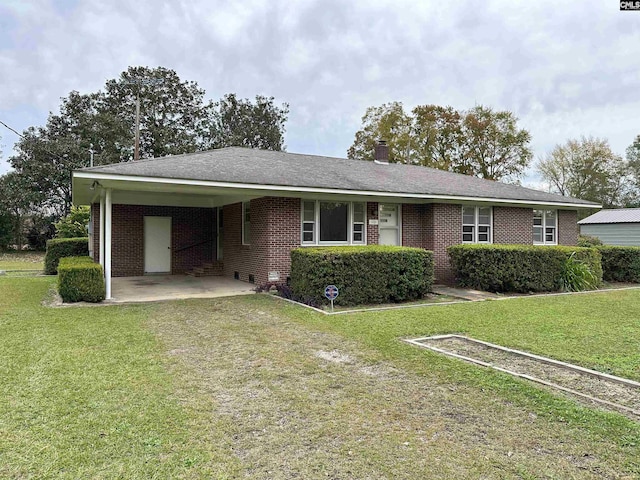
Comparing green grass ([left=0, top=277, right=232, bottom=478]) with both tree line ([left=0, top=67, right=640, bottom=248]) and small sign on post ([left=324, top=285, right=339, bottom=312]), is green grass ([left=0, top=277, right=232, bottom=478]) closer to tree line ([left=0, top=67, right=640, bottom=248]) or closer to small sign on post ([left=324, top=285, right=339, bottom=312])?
small sign on post ([left=324, top=285, right=339, bottom=312])

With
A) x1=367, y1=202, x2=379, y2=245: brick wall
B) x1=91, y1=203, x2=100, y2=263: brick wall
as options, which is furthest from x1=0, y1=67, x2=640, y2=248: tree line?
x1=367, y1=202, x2=379, y2=245: brick wall

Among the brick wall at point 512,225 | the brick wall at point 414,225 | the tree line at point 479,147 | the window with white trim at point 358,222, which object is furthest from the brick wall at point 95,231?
the tree line at point 479,147

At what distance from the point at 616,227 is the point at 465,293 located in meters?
20.5

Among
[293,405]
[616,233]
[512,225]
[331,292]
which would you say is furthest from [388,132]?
[293,405]

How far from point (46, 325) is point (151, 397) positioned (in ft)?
13.8

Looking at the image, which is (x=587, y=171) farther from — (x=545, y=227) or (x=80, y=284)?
(x=80, y=284)

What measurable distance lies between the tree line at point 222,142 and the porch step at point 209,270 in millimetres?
19019

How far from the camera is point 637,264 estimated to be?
14109mm

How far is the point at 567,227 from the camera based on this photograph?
16.5 meters

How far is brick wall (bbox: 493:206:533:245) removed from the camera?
14734mm

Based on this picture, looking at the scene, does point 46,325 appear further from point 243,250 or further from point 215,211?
point 215,211

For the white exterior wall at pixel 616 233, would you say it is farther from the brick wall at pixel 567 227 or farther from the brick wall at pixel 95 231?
the brick wall at pixel 95 231

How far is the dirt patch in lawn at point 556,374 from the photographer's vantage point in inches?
160

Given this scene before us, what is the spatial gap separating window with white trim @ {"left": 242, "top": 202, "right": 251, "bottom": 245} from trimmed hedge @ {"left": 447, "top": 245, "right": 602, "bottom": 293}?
5.71m
